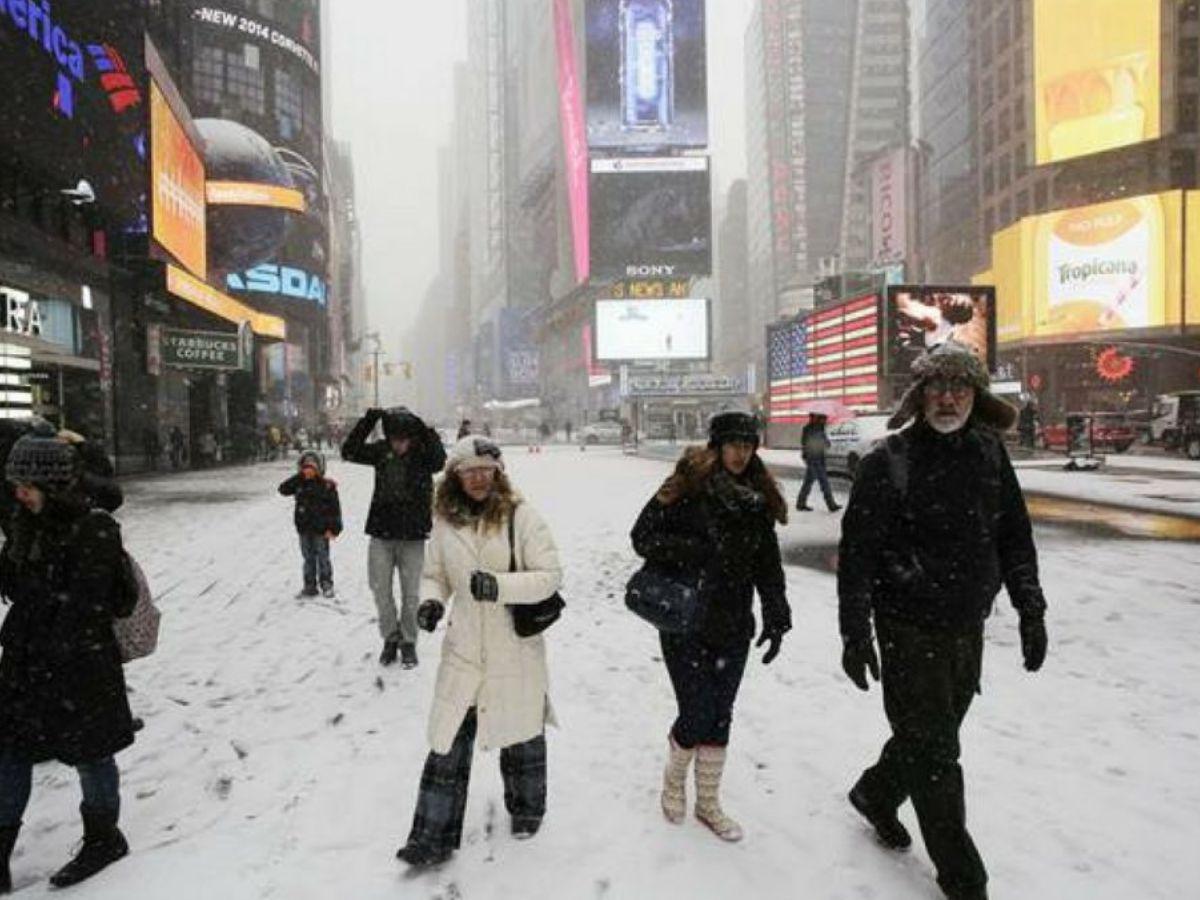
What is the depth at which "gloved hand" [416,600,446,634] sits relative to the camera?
3.54 m

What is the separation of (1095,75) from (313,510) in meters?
67.6

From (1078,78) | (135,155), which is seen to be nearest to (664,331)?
(1078,78)

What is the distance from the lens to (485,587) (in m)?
3.44

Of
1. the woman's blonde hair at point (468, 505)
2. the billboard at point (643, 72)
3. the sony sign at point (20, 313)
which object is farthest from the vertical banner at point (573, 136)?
the woman's blonde hair at point (468, 505)

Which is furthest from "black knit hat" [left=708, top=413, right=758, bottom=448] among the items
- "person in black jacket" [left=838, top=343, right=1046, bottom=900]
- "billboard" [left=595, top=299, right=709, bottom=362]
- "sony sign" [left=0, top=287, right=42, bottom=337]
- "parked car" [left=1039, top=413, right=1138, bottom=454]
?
"billboard" [left=595, top=299, right=709, bottom=362]

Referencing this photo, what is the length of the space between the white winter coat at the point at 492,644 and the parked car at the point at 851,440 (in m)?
15.5

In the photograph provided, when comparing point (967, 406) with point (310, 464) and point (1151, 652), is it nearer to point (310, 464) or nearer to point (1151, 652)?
point (1151, 652)

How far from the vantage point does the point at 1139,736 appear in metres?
5.07

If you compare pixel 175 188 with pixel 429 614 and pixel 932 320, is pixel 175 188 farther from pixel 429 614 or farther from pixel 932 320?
pixel 932 320

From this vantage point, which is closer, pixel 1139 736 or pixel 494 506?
pixel 494 506

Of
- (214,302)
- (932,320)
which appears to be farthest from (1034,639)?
(932,320)

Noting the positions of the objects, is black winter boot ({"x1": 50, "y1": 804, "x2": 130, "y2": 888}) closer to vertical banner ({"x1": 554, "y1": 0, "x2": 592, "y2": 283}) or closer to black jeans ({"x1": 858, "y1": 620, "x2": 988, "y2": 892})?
black jeans ({"x1": 858, "y1": 620, "x2": 988, "y2": 892})

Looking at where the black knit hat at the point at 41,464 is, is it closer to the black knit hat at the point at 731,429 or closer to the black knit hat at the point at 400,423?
the black knit hat at the point at 731,429

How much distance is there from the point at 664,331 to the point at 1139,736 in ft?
307
